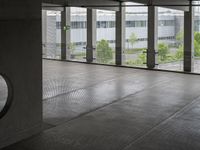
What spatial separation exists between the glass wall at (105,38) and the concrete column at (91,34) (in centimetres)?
34

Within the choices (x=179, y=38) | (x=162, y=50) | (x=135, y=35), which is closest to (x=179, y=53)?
(x=179, y=38)

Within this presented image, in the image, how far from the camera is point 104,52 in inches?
1000

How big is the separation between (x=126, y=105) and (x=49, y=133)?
3.64 m

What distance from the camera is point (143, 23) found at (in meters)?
24.3

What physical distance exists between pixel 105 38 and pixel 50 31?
526 cm

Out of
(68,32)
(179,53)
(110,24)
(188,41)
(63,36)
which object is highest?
(110,24)

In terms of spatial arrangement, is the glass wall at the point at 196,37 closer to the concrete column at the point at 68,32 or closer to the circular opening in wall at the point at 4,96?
the concrete column at the point at 68,32

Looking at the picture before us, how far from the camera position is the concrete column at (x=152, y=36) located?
2094 centimetres

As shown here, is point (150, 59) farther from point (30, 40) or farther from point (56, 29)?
point (30, 40)

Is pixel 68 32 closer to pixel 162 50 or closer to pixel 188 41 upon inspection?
pixel 162 50

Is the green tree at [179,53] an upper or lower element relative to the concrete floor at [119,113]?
upper

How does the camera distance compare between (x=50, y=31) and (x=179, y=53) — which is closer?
(x=179, y=53)

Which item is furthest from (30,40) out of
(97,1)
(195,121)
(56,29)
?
(56,29)

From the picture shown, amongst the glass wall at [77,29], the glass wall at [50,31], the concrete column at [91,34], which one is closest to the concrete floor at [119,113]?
the concrete column at [91,34]
